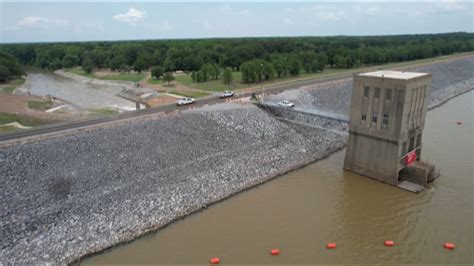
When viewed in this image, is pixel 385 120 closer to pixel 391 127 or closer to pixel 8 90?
pixel 391 127

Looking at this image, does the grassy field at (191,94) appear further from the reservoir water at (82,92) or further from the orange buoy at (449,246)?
the orange buoy at (449,246)

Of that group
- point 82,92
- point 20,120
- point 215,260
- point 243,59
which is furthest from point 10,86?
point 215,260

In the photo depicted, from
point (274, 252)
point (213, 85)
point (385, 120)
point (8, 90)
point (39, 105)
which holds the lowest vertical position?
point (274, 252)

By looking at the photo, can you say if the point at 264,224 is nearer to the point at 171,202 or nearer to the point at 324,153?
the point at 171,202

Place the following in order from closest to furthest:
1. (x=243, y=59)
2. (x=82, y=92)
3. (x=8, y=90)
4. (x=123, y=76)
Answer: (x=8, y=90)
(x=82, y=92)
(x=243, y=59)
(x=123, y=76)

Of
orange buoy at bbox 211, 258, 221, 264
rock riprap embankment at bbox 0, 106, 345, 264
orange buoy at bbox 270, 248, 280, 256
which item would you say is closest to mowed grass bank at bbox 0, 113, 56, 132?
rock riprap embankment at bbox 0, 106, 345, 264

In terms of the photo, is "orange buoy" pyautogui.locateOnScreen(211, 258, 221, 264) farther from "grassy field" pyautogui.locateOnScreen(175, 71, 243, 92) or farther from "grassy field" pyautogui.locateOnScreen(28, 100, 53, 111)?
"grassy field" pyautogui.locateOnScreen(28, 100, 53, 111)
